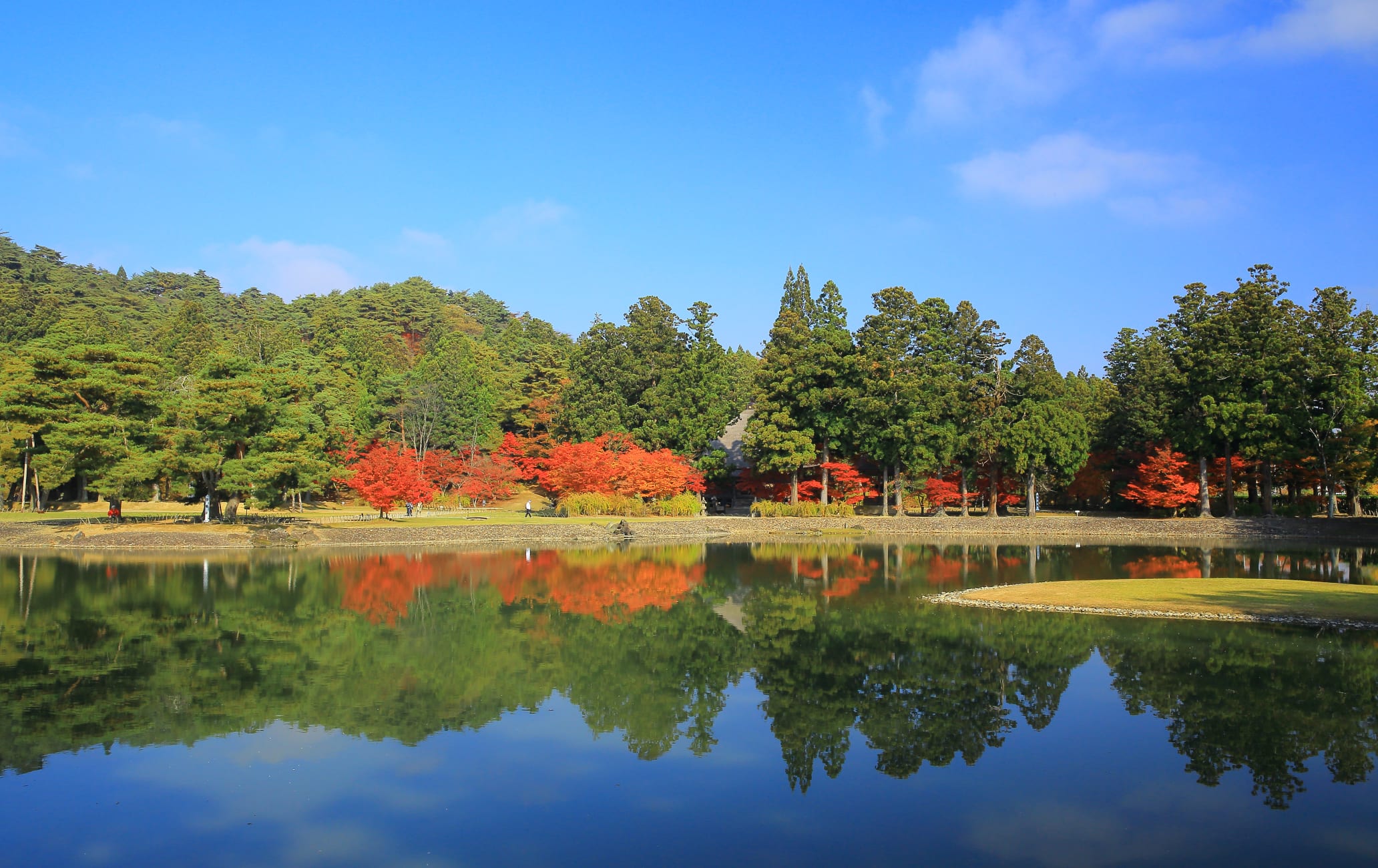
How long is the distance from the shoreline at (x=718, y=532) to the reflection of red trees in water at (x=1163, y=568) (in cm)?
652

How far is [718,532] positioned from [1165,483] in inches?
886

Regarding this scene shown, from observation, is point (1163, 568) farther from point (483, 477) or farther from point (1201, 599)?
point (483, 477)

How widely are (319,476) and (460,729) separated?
28.7 meters

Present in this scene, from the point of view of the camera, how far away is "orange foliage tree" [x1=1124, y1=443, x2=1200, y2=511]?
43.4 m

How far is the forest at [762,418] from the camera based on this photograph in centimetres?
3725

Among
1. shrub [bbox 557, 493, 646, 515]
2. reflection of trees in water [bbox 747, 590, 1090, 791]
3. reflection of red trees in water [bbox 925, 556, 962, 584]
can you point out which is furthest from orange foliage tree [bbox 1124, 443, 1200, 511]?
reflection of trees in water [bbox 747, 590, 1090, 791]

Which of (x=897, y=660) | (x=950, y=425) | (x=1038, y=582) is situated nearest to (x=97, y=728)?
(x=897, y=660)

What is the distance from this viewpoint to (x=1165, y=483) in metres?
44.0

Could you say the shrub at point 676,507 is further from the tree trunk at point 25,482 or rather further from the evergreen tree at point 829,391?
the tree trunk at point 25,482

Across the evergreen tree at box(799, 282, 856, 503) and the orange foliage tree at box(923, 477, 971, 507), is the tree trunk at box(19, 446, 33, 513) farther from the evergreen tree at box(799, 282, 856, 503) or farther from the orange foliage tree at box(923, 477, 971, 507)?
the orange foliage tree at box(923, 477, 971, 507)

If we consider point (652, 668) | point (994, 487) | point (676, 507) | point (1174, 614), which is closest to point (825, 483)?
point (676, 507)

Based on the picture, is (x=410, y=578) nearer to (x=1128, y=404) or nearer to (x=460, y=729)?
(x=460, y=729)

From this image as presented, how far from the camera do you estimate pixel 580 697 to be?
1302 cm

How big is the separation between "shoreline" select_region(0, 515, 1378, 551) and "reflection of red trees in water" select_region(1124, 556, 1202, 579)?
652 cm
